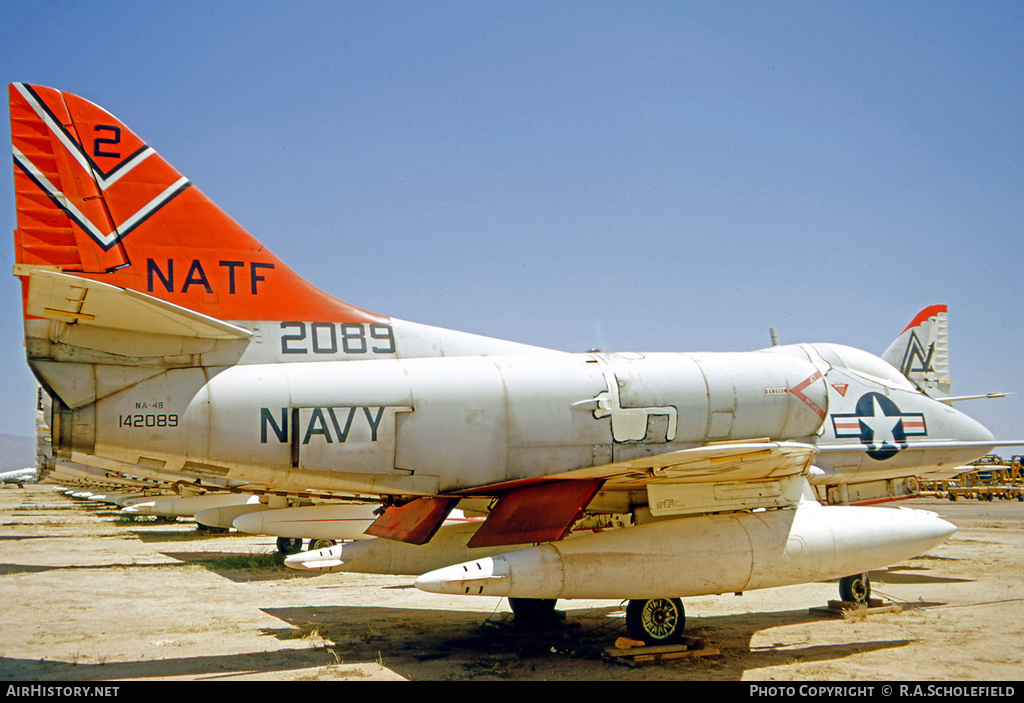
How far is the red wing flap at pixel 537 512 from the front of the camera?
764 cm

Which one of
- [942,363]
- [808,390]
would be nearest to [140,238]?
[808,390]

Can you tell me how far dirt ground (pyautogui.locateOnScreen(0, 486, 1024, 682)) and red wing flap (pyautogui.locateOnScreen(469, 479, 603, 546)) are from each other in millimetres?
1328

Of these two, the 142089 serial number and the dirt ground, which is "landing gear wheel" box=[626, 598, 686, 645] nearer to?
the dirt ground

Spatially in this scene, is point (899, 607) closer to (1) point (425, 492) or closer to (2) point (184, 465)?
(1) point (425, 492)

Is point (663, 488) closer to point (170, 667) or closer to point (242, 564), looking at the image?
point (170, 667)

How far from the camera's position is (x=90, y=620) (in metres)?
10.3

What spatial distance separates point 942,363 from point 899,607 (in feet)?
31.0

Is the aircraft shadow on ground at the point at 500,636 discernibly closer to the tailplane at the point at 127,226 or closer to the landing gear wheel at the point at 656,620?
the landing gear wheel at the point at 656,620

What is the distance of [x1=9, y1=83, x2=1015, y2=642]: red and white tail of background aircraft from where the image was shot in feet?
22.2

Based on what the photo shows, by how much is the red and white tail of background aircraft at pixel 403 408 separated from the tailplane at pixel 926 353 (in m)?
10.0

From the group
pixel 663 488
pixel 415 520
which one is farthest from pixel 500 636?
pixel 663 488

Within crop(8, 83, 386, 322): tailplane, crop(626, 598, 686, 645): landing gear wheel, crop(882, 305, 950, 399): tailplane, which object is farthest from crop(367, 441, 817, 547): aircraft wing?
crop(882, 305, 950, 399): tailplane

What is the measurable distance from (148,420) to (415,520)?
3516mm
